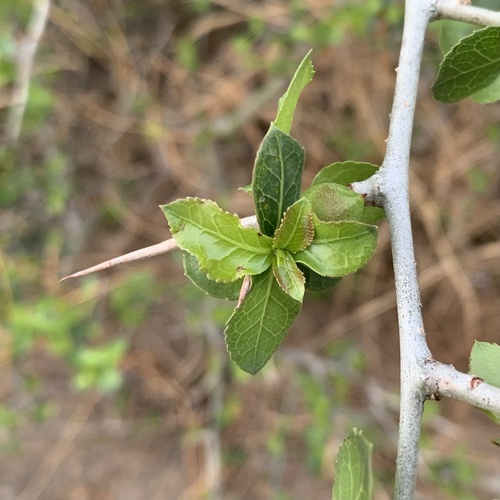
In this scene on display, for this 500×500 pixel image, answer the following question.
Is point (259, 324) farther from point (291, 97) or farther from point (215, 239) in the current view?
point (291, 97)

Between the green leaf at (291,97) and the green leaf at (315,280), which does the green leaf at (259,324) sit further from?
the green leaf at (291,97)

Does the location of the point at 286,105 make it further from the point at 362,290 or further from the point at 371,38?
the point at 362,290

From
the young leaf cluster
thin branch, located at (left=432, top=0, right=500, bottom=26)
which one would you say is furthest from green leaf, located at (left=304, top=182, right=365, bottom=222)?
thin branch, located at (left=432, top=0, right=500, bottom=26)

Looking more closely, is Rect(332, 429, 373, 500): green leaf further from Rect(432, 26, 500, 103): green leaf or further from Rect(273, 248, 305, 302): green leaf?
Rect(432, 26, 500, 103): green leaf

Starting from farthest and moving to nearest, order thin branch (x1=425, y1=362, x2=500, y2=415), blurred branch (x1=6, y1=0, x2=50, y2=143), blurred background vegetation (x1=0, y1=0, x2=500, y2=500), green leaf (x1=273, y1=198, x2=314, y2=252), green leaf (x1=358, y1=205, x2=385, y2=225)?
blurred background vegetation (x1=0, y1=0, x2=500, y2=500), blurred branch (x1=6, y1=0, x2=50, y2=143), green leaf (x1=358, y1=205, x2=385, y2=225), green leaf (x1=273, y1=198, x2=314, y2=252), thin branch (x1=425, y1=362, x2=500, y2=415)

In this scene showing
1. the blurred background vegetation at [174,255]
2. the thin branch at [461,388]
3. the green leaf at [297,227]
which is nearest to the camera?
the thin branch at [461,388]

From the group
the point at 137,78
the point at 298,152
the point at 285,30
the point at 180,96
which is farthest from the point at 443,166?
the point at 298,152

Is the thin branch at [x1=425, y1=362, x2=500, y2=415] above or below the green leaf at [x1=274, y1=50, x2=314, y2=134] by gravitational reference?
below

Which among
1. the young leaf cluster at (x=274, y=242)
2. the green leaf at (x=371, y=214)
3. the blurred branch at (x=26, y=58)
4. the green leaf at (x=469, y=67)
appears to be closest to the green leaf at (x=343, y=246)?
the young leaf cluster at (x=274, y=242)
